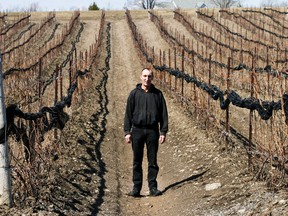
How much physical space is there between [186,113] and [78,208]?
20.7 feet

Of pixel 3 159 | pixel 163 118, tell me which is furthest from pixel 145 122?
pixel 3 159

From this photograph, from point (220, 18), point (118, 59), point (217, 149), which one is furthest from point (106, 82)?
point (220, 18)

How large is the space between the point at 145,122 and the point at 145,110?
15 centimetres

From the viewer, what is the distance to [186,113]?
1163 cm

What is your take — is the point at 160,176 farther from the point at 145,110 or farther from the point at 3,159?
the point at 3,159

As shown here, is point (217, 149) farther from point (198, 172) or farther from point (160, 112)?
point (160, 112)

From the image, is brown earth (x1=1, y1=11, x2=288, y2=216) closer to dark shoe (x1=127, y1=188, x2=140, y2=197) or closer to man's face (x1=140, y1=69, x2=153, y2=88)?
dark shoe (x1=127, y1=188, x2=140, y2=197)

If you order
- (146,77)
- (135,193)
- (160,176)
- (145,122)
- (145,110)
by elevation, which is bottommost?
(160,176)

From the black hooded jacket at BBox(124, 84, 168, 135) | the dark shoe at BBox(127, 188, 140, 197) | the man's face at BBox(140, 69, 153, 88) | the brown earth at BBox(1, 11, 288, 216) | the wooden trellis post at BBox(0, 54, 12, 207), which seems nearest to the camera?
the wooden trellis post at BBox(0, 54, 12, 207)

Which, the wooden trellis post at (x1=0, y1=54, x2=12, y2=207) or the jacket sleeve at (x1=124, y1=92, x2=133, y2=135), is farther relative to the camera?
the jacket sleeve at (x1=124, y1=92, x2=133, y2=135)

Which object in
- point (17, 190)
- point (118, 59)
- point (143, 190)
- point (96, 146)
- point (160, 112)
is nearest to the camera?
point (17, 190)

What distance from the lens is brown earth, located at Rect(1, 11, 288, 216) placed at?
5418 mm

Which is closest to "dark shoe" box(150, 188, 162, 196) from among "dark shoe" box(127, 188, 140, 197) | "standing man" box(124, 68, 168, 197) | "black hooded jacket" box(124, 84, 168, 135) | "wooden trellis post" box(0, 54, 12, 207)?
"standing man" box(124, 68, 168, 197)

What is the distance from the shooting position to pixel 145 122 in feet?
21.3
